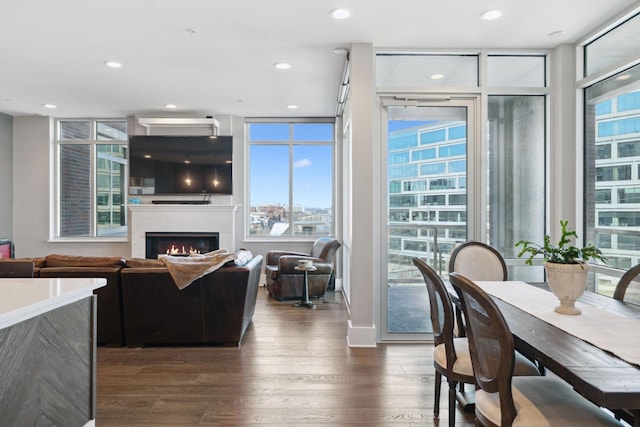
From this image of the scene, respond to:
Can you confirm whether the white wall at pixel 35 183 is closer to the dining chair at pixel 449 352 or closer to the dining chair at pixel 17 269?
the dining chair at pixel 17 269

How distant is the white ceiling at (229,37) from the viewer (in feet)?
9.84

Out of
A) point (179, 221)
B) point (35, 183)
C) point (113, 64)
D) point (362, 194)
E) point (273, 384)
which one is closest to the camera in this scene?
point (273, 384)

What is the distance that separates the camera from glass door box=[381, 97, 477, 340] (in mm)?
3805

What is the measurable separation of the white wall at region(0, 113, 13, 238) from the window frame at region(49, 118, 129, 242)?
0.64 metres

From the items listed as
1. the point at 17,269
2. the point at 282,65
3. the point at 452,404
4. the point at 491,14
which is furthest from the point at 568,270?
the point at 17,269

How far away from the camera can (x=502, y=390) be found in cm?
145

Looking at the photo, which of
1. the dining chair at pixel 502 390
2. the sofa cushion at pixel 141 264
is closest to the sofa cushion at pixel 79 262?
the sofa cushion at pixel 141 264

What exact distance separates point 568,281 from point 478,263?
1.07 meters

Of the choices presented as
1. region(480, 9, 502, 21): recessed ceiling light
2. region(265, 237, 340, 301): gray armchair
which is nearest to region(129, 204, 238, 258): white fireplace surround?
region(265, 237, 340, 301): gray armchair

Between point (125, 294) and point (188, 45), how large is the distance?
2.43 m

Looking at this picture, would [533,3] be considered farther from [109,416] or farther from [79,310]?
[109,416]

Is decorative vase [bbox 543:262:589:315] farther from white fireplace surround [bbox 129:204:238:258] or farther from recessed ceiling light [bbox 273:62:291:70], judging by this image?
white fireplace surround [bbox 129:204:238:258]

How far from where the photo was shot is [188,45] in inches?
146

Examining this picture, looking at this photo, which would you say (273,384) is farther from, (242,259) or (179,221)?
(179,221)
